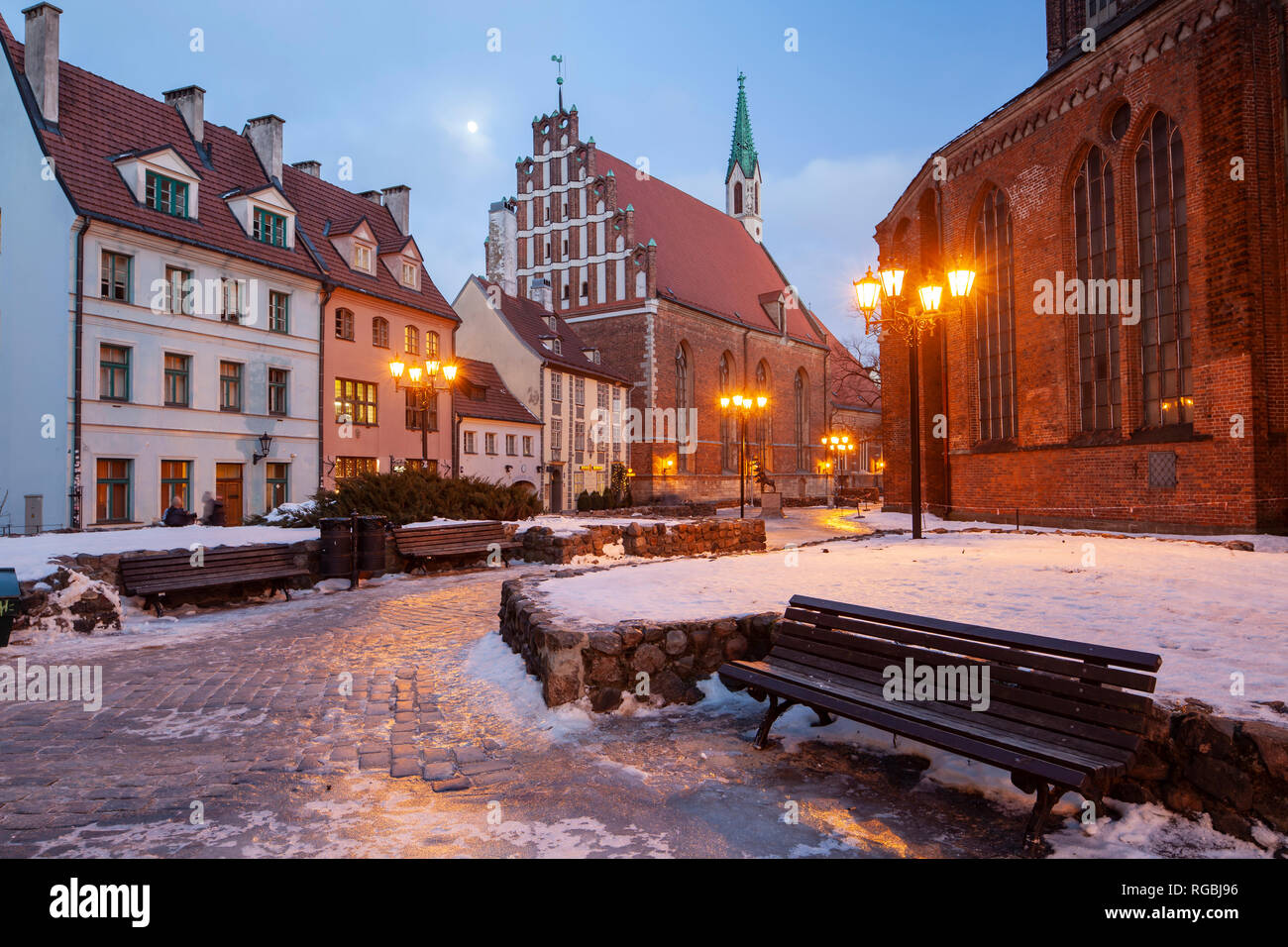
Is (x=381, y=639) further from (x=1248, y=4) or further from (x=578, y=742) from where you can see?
(x=1248, y=4)

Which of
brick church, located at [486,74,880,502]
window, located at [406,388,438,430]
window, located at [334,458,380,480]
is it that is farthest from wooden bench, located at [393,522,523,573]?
brick church, located at [486,74,880,502]

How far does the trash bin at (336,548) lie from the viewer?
13008mm

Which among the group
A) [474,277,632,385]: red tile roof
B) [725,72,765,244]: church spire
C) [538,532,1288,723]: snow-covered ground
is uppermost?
[725,72,765,244]: church spire

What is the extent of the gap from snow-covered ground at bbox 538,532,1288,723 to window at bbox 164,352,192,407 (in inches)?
704

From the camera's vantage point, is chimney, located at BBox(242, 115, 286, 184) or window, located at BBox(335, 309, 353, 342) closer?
chimney, located at BBox(242, 115, 286, 184)

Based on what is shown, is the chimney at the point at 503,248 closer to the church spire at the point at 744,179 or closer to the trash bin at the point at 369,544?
the church spire at the point at 744,179

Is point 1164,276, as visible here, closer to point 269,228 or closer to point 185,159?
point 269,228

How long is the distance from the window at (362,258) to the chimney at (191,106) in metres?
5.80

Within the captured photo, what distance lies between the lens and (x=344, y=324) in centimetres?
2795

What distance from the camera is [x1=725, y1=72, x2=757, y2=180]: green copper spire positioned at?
2844 inches

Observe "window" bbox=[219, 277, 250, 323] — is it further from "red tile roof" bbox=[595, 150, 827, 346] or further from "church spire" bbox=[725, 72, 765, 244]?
"church spire" bbox=[725, 72, 765, 244]

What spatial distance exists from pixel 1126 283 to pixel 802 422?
43962 mm

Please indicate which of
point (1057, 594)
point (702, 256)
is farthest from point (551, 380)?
point (1057, 594)
